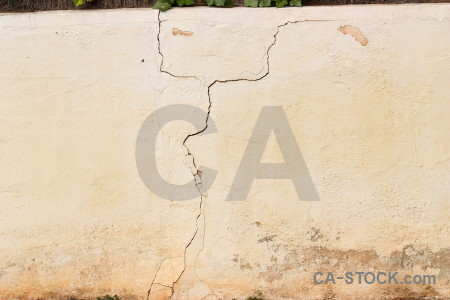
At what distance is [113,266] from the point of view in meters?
3.83

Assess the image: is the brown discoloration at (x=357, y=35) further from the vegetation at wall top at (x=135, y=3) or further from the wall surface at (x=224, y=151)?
the vegetation at wall top at (x=135, y=3)

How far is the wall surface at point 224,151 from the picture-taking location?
3.69m

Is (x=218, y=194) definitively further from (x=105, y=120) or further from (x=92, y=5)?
(x=92, y=5)

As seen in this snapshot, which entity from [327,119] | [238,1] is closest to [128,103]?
[238,1]

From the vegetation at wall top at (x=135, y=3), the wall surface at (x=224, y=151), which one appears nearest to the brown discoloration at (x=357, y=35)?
the wall surface at (x=224, y=151)

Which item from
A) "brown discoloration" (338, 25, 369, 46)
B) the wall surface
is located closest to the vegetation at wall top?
the wall surface

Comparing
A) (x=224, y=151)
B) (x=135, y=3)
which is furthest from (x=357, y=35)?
(x=135, y=3)

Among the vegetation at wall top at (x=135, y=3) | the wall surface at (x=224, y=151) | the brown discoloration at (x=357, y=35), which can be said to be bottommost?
the wall surface at (x=224, y=151)

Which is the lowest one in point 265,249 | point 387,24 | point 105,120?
point 265,249

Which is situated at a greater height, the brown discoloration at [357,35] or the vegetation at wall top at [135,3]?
the vegetation at wall top at [135,3]

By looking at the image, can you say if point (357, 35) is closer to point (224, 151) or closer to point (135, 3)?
point (224, 151)

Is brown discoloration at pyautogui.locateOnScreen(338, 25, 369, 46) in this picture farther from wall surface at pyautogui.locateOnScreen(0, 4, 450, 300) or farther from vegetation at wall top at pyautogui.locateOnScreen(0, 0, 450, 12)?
vegetation at wall top at pyautogui.locateOnScreen(0, 0, 450, 12)

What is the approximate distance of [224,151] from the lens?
12.3 feet

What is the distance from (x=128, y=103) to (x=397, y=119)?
1921 millimetres
